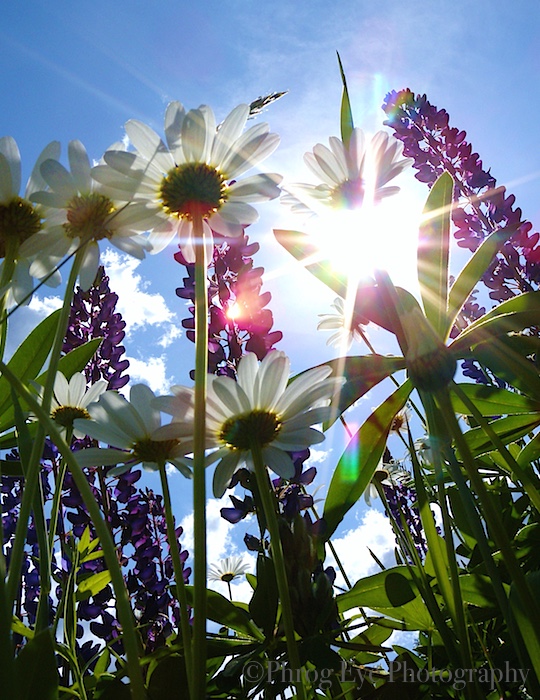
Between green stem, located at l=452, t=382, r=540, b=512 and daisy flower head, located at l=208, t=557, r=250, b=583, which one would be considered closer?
green stem, located at l=452, t=382, r=540, b=512

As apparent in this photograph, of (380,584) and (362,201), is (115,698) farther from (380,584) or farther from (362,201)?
(362,201)

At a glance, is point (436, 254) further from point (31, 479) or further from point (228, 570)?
point (228, 570)

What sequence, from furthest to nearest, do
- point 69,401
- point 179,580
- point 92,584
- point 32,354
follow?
point 92,584, point 32,354, point 69,401, point 179,580

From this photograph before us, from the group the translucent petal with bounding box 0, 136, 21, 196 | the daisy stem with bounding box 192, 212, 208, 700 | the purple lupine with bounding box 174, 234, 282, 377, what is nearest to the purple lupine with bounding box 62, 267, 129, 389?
the purple lupine with bounding box 174, 234, 282, 377

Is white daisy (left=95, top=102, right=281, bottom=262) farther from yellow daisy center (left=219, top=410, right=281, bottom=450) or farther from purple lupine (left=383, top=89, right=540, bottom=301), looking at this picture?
purple lupine (left=383, top=89, right=540, bottom=301)

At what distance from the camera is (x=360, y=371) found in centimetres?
87

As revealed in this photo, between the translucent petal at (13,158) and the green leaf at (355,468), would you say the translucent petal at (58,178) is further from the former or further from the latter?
the green leaf at (355,468)

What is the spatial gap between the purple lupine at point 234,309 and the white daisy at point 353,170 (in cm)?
22

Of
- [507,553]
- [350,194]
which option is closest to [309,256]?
[350,194]

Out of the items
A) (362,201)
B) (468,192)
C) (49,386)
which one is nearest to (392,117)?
(468,192)

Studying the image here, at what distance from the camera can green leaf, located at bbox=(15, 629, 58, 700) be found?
38 centimetres

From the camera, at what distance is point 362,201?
768 mm

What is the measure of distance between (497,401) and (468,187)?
1585 millimetres

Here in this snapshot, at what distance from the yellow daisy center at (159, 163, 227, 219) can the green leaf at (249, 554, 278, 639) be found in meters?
0.42
